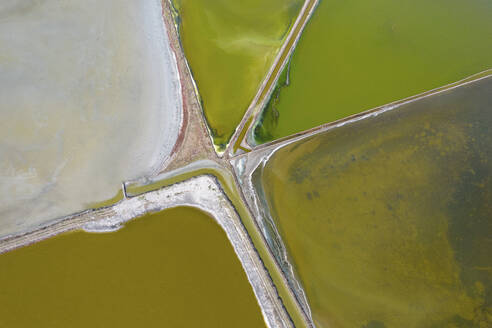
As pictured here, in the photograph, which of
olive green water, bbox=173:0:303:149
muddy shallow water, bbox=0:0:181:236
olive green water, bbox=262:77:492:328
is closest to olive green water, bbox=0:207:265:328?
muddy shallow water, bbox=0:0:181:236

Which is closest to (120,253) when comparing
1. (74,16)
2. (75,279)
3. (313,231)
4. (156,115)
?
(75,279)

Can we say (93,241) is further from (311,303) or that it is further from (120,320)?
(311,303)

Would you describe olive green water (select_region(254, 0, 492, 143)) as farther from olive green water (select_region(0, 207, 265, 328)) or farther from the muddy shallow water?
olive green water (select_region(0, 207, 265, 328))

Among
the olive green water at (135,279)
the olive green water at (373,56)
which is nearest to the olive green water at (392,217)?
the olive green water at (373,56)

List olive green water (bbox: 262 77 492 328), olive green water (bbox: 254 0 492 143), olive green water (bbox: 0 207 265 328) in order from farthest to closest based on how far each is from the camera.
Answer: olive green water (bbox: 254 0 492 143) → olive green water (bbox: 262 77 492 328) → olive green water (bbox: 0 207 265 328)

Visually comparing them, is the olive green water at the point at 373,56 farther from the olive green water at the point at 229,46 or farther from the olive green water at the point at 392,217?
the olive green water at the point at 229,46
